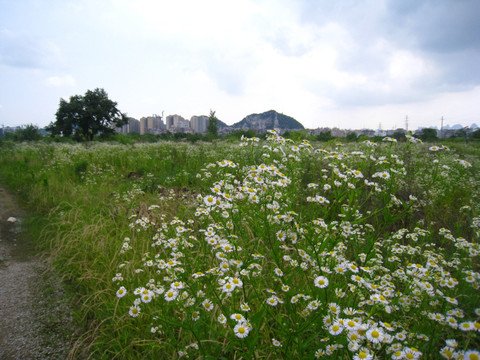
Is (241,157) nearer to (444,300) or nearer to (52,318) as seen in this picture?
(52,318)

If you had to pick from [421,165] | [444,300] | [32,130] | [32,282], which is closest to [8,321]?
[32,282]

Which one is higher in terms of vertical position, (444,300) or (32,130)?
(32,130)

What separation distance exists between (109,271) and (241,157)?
4416mm

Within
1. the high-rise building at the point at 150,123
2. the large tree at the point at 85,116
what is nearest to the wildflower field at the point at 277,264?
the large tree at the point at 85,116

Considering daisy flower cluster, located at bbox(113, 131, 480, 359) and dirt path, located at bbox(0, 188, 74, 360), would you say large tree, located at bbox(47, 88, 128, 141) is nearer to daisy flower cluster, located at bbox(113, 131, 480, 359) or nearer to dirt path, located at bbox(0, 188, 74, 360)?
dirt path, located at bbox(0, 188, 74, 360)

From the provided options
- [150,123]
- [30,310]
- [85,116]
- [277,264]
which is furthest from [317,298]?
[150,123]

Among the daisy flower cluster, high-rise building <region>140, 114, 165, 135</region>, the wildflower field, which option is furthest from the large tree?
high-rise building <region>140, 114, 165, 135</region>

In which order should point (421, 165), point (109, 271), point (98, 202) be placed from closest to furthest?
1. point (109, 271)
2. point (98, 202)
3. point (421, 165)

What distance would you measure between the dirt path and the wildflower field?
16 cm

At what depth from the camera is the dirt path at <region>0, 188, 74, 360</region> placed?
2.03 meters

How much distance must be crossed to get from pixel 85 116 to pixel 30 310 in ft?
97.3

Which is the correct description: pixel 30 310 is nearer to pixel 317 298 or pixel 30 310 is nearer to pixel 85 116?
pixel 317 298

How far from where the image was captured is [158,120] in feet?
229

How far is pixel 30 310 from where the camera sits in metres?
2.43
